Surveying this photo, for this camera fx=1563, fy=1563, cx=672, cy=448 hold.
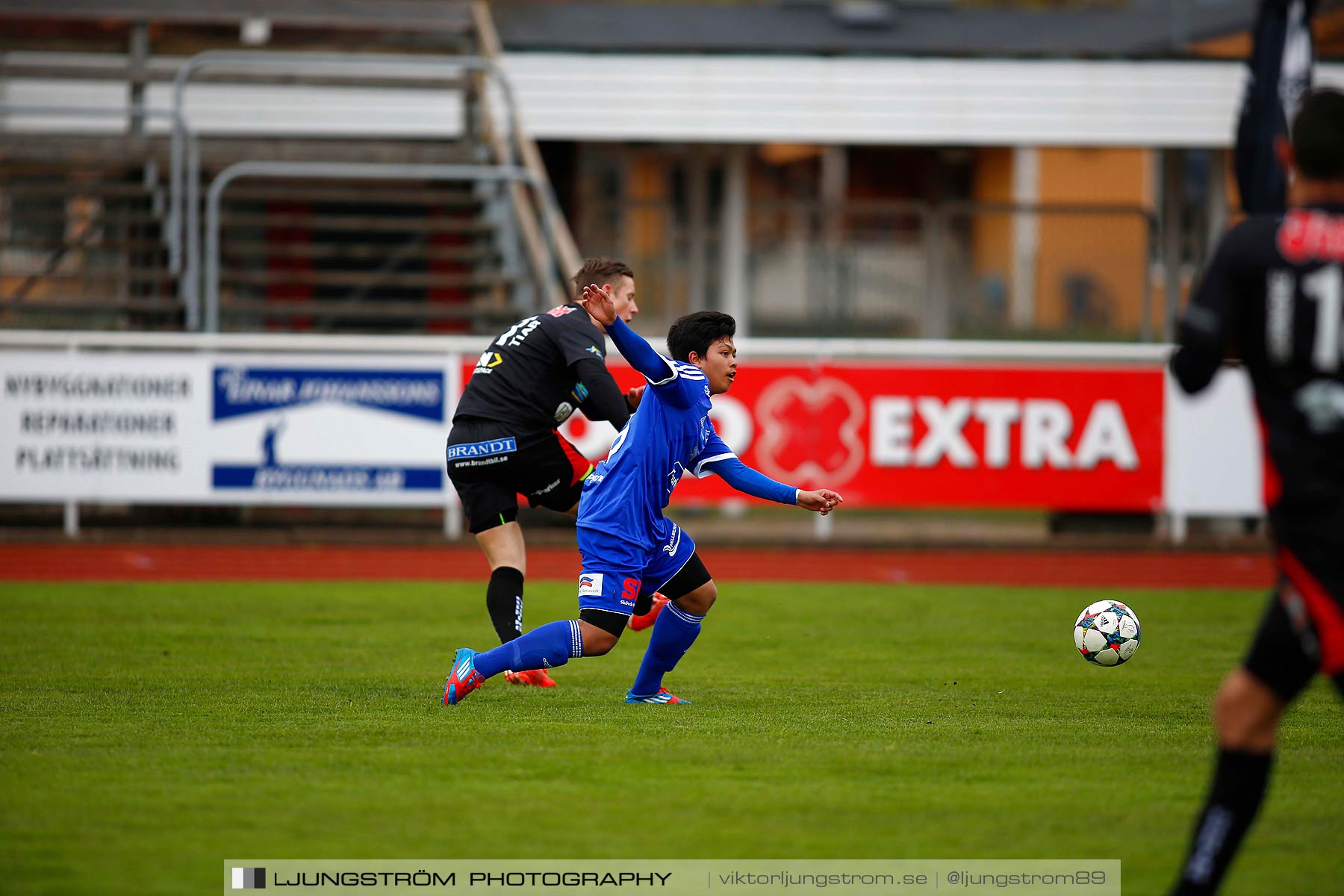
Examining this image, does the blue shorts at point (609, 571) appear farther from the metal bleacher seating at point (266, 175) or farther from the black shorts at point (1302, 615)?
the metal bleacher seating at point (266, 175)

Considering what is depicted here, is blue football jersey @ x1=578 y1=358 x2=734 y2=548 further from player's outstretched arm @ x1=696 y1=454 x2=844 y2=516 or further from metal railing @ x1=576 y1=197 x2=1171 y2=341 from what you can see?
metal railing @ x1=576 y1=197 x2=1171 y2=341

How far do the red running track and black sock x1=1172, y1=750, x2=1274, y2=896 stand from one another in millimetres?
8771

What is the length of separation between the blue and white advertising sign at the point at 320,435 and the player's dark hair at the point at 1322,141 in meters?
11.1

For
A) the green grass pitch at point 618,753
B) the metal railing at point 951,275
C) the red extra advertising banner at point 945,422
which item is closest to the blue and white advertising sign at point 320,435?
the red extra advertising banner at point 945,422

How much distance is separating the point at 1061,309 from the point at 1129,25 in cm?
715

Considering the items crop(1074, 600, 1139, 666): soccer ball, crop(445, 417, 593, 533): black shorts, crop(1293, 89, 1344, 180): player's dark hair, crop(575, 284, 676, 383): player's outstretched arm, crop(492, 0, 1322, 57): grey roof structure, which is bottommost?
crop(1074, 600, 1139, 666): soccer ball

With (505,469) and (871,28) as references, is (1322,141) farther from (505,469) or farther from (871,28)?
(871,28)

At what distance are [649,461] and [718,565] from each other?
7426 mm

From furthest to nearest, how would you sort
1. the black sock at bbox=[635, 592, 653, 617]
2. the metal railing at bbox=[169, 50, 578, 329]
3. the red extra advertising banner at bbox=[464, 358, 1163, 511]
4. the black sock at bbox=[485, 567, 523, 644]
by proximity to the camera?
the metal railing at bbox=[169, 50, 578, 329]
the red extra advertising banner at bbox=[464, 358, 1163, 511]
the black sock at bbox=[485, 567, 523, 644]
the black sock at bbox=[635, 592, 653, 617]

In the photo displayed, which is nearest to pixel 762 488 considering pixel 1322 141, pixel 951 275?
pixel 1322 141

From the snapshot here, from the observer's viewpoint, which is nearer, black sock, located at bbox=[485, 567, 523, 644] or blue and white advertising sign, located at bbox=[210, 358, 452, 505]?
black sock, located at bbox=[485, 567, 523, 644]

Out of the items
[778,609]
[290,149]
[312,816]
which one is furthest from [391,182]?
[312,816]

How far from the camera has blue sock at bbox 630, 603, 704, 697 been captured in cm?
675

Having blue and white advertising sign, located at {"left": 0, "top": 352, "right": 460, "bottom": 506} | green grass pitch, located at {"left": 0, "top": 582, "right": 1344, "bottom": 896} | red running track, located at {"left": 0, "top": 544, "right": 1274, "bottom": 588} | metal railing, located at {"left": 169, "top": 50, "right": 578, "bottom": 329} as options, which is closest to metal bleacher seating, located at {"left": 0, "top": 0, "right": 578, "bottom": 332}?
metal railing, located at {"left": 169, "top": 50, "right": 578, "bottom": 329}
